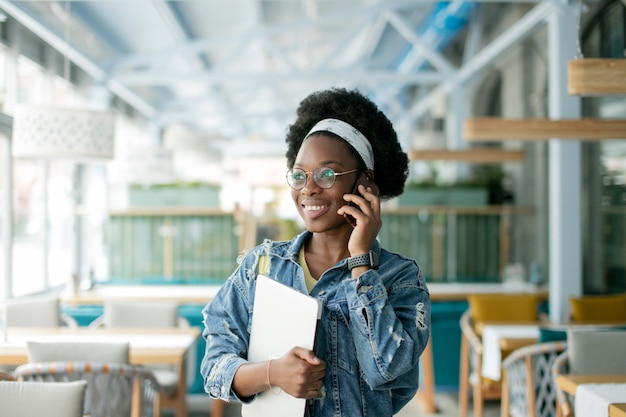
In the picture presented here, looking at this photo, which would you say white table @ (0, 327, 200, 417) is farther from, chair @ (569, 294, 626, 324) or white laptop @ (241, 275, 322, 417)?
chair @ (569, 294, 626, 324)

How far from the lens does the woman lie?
1286mm

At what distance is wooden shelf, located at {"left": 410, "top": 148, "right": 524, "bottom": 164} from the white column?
1.20m

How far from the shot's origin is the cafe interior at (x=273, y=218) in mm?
3061

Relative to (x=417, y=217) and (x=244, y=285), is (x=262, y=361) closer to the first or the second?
(x=244, y=285)

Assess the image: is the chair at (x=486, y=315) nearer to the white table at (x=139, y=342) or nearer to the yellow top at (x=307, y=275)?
the white table at (x=139, y=342)

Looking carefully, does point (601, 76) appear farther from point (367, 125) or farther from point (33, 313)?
point (33, 313)

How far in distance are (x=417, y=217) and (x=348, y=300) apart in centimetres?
646

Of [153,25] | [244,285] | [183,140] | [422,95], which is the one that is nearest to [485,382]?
[244,285]

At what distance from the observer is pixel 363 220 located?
1.34m

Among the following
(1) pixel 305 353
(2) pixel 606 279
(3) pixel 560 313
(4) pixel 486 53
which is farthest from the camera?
(4) pixel 486 53

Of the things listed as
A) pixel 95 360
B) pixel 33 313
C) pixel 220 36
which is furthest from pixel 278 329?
pixel 220 36

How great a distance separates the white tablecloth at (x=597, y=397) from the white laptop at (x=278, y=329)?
4.95 feet

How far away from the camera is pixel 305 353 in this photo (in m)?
1.25

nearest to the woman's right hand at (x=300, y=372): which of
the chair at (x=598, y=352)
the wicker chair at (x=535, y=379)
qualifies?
the chair at (x=598, y=352)
